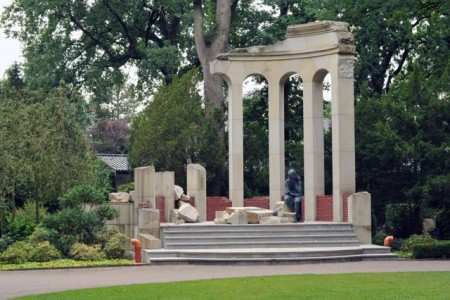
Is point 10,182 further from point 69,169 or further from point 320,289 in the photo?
point 320,289

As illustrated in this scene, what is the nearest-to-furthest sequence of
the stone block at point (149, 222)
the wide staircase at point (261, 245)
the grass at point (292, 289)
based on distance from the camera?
the grass at point (292, 289) < the wide staircase at point (261, 245) < the stone block at point (149, 222)

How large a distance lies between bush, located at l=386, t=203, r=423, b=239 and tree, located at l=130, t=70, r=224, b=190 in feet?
31.0

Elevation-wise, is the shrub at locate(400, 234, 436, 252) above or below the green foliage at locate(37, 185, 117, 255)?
below

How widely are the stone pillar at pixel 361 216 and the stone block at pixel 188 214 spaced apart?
5753 mm

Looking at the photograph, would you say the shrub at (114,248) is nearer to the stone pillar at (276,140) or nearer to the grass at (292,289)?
the grass at (292,289)

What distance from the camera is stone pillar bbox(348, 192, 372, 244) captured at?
39969mm

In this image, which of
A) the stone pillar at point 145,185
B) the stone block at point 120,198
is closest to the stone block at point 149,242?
the stone pillar at point 145,185

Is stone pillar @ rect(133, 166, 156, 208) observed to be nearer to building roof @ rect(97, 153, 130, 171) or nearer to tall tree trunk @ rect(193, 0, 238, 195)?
tall tree trunk @ rect(193, 0, 238, 195)

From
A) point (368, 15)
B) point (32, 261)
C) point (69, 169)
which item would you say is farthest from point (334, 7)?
point (32, 261)

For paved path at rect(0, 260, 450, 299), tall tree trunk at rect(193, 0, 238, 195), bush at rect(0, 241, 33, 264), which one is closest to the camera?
paved path at rect(0, 260, 450, 299)

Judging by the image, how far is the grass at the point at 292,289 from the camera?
2358cm

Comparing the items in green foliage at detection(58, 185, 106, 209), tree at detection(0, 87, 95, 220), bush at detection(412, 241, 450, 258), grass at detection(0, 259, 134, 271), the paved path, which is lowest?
the paved path

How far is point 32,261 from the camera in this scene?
1395 inches

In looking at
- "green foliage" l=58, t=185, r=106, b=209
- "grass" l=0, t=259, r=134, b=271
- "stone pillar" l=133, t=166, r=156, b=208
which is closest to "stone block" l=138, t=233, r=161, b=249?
"grass" l=0, t=259, r=134, b=271
